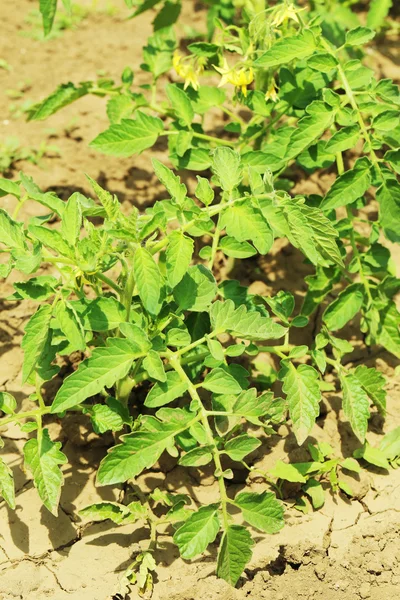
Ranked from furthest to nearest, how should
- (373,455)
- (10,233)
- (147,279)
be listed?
(373,455), (10,233), (147,279)

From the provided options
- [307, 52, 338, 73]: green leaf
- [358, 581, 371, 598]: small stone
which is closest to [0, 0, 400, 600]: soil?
[358, 581, 371, 598]: small stone

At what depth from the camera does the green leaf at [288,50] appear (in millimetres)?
2441

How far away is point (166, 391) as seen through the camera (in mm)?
2113

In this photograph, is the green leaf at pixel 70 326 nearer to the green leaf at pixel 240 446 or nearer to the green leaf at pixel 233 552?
the green leaf at pixel 240 446

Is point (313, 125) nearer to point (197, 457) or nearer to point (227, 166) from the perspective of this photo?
point (227, 166)

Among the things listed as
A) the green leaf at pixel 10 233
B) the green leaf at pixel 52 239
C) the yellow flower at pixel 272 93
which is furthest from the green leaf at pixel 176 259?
the yellow flower at pixel 272 93

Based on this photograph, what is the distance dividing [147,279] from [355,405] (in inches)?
33.8

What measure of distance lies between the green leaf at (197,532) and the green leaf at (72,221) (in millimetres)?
822

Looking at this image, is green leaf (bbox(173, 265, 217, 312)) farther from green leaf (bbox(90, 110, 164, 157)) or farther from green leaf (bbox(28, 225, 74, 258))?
green leaf (bbox(90, 110, 164, 157))

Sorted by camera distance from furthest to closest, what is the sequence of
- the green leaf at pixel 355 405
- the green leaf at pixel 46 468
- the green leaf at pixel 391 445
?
the green leaf at pixel 391 445
the green leaf at pixel 355 405
the green leaf at pixel 46 468

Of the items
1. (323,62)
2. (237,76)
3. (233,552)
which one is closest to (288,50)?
(323,62)

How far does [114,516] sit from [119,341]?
577mm

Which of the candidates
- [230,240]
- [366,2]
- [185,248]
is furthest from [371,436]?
[366,2]

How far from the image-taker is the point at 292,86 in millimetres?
2693
